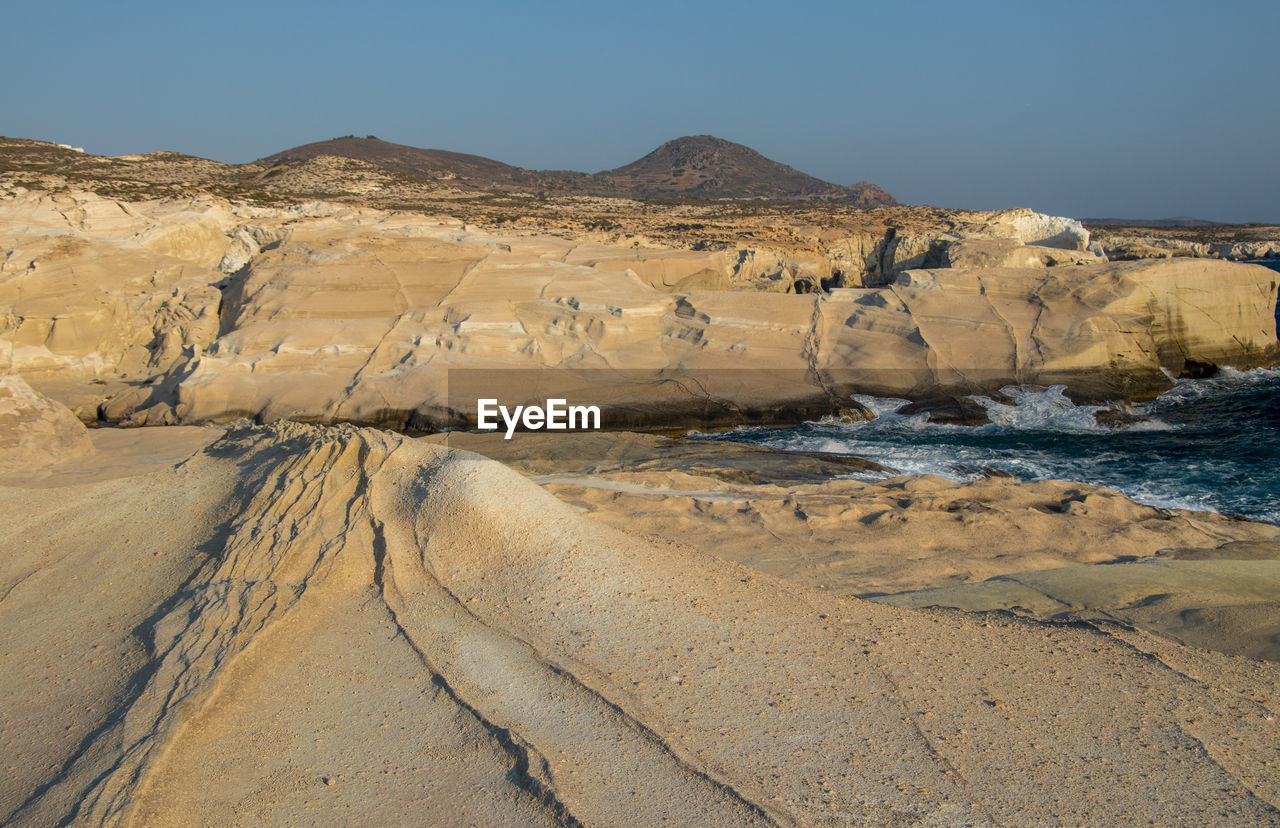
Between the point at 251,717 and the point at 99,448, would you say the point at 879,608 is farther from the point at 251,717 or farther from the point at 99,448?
the point at 99,448

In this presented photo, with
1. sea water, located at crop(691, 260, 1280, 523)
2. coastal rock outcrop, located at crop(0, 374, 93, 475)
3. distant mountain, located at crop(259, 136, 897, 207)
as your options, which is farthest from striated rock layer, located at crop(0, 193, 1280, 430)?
distant mountain, located at crop(259, 136, 897, 207)

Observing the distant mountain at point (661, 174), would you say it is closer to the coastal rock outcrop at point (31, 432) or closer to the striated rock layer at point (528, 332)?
the striated rock layer at point (528, 332)

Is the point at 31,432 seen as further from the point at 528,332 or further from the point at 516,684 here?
the point at 528,332

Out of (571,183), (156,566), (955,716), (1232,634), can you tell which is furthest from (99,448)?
(571,183)

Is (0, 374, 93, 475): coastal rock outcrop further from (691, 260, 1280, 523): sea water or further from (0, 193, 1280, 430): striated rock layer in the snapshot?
(691, 260, 1280, 523): sea water

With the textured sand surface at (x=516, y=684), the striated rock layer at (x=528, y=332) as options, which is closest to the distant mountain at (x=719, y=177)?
the striated rock layer at (x=528, y=332)
